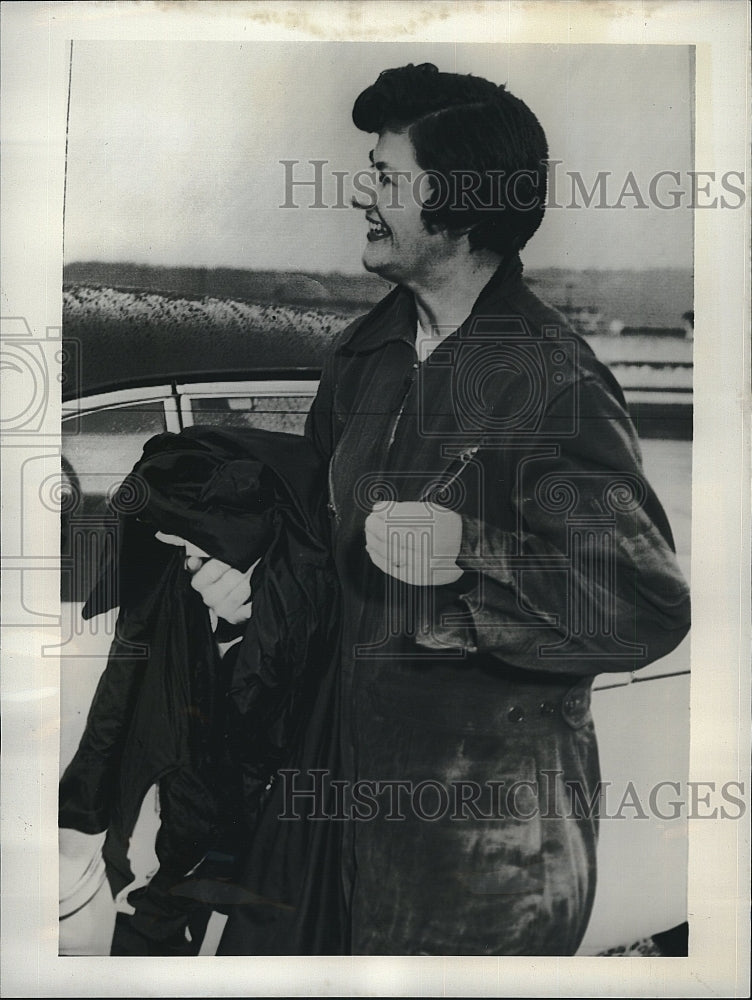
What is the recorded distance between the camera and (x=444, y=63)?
1682mm

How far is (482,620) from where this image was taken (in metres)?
1.66

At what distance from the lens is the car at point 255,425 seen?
167 centimetres

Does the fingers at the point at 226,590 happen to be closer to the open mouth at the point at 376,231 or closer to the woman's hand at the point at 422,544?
the woman's hand at the point at 422,544

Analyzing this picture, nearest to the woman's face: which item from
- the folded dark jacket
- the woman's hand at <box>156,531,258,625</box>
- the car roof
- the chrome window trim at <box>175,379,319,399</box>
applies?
the car roof

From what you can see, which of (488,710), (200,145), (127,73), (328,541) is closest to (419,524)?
(328,541)

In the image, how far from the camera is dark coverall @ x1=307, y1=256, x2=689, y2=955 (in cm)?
166

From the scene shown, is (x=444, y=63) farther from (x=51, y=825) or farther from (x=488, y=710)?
(x=51, y=825)

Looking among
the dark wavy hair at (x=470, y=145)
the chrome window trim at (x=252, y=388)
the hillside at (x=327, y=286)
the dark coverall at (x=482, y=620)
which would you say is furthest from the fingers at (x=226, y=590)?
the dark wavy hair at (x=470, y=145)

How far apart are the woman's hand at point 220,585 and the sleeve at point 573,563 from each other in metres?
0.37

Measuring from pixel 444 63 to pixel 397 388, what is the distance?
0.67 m

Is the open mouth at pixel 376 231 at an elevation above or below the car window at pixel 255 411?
above

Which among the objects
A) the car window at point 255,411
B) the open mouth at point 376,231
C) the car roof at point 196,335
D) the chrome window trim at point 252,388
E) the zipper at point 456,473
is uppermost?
the open mouth at point 376,231

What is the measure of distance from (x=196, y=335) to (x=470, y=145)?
0.67 meters

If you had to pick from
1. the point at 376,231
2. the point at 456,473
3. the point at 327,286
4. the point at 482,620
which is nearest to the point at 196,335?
the point at 327,286
